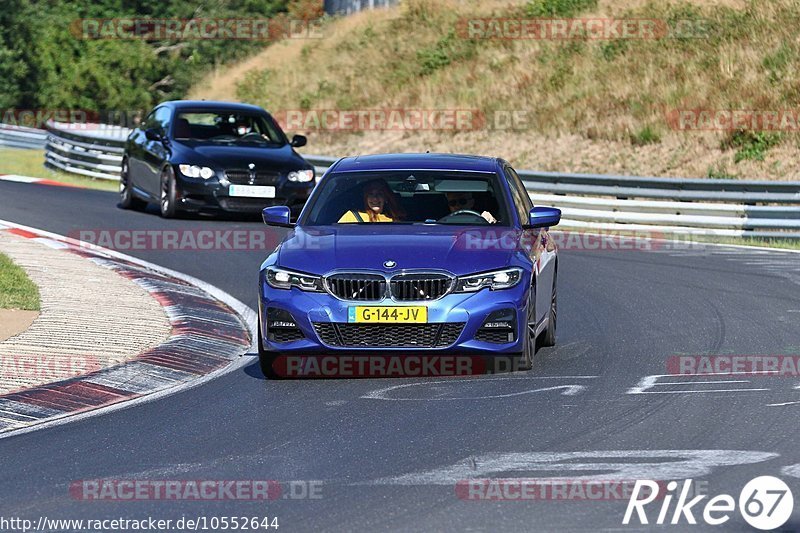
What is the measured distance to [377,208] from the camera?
11.6m

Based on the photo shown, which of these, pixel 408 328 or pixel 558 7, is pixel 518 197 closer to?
pixel 408 328

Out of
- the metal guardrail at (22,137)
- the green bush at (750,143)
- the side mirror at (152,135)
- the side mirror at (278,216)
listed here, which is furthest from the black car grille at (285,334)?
the metal guardrail at (22,137)

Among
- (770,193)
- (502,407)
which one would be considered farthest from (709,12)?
(502,407)

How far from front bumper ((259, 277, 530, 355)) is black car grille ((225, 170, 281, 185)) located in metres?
11.2

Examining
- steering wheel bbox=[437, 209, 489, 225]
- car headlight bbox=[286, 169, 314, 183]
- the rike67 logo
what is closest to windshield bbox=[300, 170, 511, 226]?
steering wheel bbox=[437, 209, 489, 225]

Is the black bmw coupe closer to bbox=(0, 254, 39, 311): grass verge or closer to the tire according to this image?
the tire

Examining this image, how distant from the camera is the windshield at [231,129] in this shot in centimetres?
2256

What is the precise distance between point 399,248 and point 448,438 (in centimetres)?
241

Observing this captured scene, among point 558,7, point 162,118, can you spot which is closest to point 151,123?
point 162,118

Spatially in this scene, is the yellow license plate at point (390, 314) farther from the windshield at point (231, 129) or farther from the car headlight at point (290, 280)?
the windshield at point (231, 129)

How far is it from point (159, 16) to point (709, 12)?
29.9m

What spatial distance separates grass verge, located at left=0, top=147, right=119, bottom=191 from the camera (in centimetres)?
2963

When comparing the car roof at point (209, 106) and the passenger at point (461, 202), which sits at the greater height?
the passenger at point (461, 202)

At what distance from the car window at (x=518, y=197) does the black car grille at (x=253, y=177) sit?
30.6 ft
